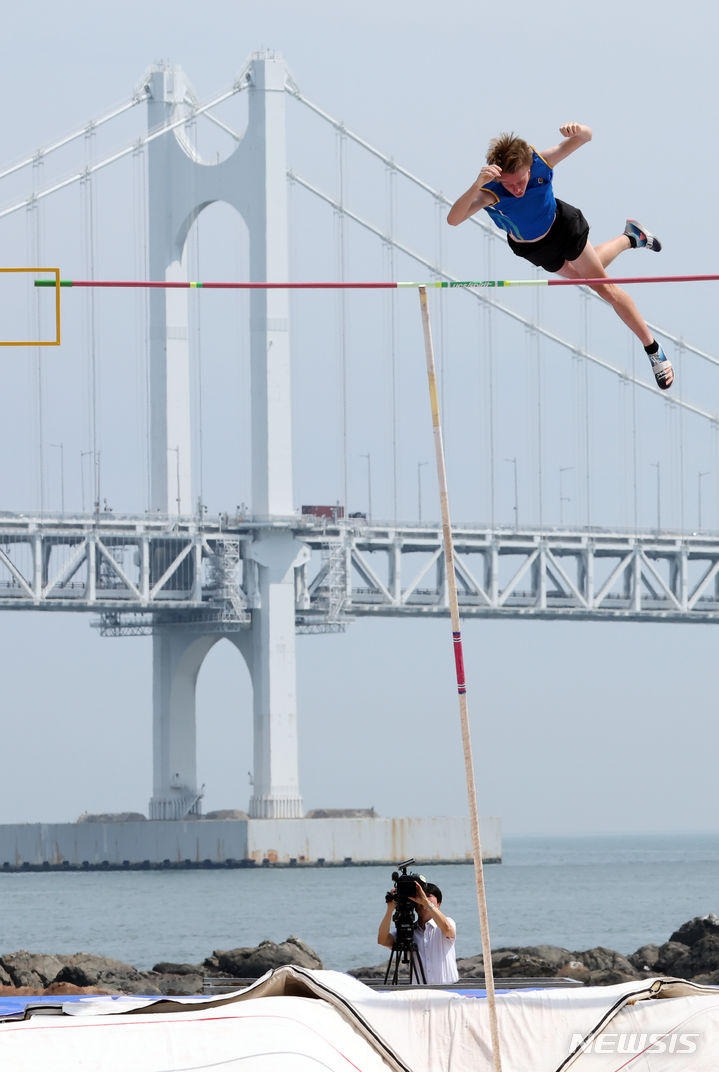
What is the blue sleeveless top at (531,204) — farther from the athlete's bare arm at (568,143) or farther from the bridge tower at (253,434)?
the bridge tower at (253,434)

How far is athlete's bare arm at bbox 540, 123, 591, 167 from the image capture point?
8.67 metres

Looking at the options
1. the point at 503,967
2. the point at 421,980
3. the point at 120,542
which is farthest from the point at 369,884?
the point at 421,980

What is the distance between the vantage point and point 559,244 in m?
8.97

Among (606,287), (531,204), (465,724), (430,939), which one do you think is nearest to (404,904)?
(430,939)

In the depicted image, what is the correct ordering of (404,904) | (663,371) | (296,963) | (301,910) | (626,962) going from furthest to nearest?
(301,910) → (626,962) → (296,963) → (404,904) → (663,371)

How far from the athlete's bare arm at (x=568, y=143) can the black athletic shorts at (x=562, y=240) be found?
0.73 feet

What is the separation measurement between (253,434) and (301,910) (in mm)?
11095

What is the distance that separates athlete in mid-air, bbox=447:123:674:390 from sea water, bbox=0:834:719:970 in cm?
1969

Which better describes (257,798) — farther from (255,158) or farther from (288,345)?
(255,158)

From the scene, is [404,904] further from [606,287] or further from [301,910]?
[301,910]

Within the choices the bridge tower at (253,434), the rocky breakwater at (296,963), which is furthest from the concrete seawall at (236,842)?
the rocky breakwater at (296,963)

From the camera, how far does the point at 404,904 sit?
10742mm

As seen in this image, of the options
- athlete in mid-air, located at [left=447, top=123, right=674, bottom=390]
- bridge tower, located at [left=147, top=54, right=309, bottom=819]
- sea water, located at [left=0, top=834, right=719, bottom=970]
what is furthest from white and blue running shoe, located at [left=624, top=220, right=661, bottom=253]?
bridge tower, located at [left=147, top=54, right=309, bottom=819]

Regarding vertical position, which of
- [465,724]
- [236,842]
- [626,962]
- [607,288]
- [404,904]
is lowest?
[626,962]
